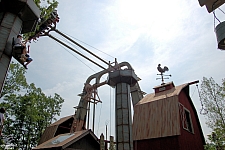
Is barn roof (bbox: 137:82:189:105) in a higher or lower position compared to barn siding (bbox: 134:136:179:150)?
higher

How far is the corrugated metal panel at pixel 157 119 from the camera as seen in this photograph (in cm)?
1198

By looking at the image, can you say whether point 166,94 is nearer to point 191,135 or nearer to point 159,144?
point 191,135

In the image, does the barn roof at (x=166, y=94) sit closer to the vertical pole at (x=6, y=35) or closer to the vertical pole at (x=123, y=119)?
the vertical pole at (x=123, y=119)

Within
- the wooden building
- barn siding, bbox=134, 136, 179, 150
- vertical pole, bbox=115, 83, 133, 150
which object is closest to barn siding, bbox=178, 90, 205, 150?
the wooden building

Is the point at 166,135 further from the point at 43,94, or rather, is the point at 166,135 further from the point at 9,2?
the point at 43,94

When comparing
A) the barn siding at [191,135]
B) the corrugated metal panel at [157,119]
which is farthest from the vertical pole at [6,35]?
the barn siding at [191,135]

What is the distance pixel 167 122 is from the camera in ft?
40.1

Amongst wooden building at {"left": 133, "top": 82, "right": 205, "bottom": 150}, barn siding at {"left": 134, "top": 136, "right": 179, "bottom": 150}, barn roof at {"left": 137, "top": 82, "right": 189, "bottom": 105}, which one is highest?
barn roof at {"left": 137, "top": 82, "right": 189, "bottom": 105}

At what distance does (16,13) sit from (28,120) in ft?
62.1

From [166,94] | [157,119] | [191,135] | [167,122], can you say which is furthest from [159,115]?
[191,135]

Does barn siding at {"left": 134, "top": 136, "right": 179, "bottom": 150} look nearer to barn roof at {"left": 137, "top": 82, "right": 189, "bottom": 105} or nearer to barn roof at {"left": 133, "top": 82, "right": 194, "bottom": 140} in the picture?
barn roof at {"left": 133, "top": 82, "right": 194, "bottom": 140}

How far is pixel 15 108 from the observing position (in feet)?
71.6

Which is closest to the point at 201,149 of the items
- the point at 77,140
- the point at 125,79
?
the point at 125,79

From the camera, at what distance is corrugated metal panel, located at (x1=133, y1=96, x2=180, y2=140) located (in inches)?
472
